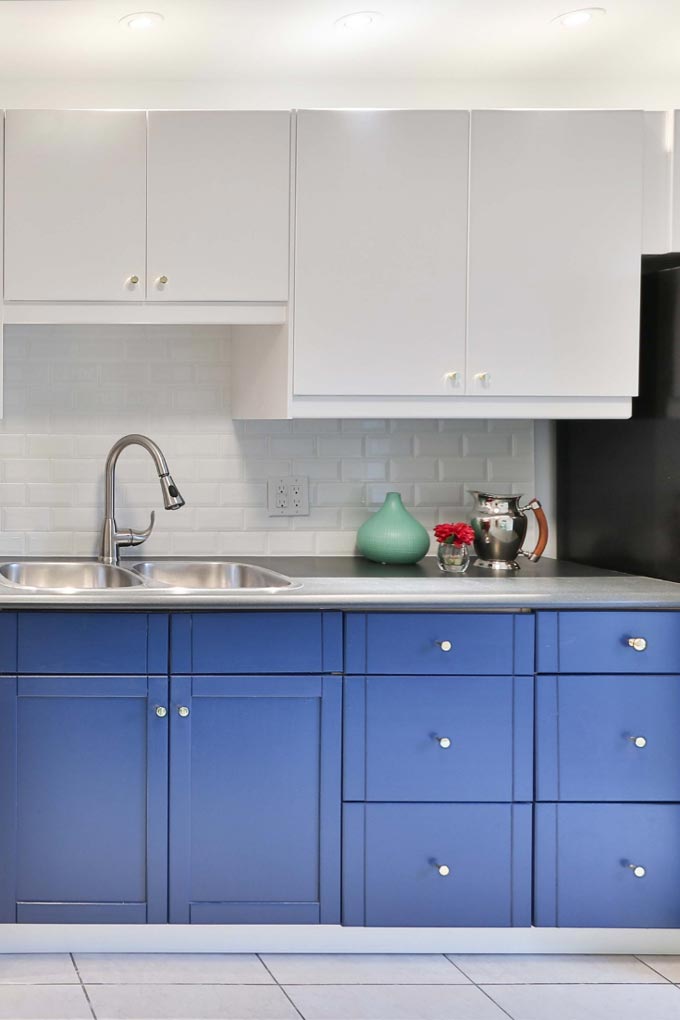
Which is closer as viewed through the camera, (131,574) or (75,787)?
(75,787)

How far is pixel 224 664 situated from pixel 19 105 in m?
1.77

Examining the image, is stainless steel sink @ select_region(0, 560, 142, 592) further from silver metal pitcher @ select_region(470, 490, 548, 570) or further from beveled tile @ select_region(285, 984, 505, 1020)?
beveled tile @ select_region(285, 984, 505, 1020)

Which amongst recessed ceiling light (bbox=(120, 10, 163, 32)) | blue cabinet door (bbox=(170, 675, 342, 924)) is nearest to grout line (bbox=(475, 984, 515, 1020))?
blue cabinet door (bbox=(170, 675, 342, 924))

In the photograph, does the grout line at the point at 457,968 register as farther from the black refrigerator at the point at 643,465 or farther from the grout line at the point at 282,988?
the black refrigerator at the point at 643,465

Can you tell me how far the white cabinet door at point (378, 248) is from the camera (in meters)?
2.59

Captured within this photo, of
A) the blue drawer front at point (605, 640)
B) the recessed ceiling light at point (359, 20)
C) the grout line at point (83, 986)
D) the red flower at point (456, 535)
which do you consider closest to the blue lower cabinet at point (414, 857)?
the blue drawer front at point (605, 640)

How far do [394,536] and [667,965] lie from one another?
1.29 m

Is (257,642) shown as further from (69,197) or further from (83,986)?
(69,197)

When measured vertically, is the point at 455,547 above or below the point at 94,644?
above

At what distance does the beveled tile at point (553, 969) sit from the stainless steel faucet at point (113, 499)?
1.38 metres

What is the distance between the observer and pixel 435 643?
2375 mm

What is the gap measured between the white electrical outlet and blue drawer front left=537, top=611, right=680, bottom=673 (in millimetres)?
963

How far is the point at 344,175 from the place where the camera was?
2594mm

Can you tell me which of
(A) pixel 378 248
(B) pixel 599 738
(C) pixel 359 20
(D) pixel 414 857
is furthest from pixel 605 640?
(C) pixel 359 20
